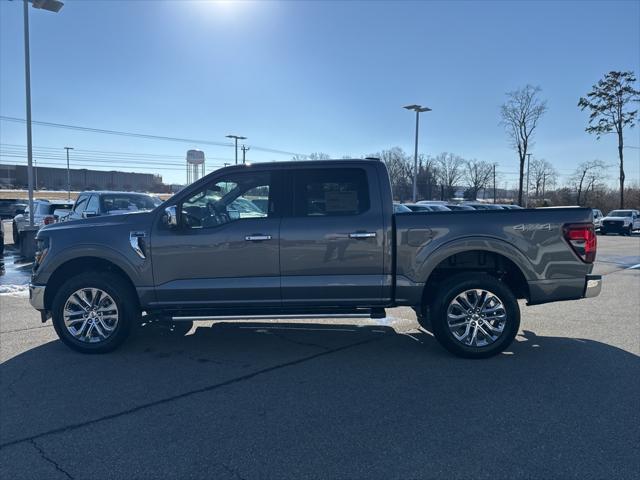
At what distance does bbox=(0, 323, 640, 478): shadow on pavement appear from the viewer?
3.14 m

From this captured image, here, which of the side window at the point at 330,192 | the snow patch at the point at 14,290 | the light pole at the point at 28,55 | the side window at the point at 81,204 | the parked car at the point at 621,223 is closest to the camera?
the side window at the point at 330,192

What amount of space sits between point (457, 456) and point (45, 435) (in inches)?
115

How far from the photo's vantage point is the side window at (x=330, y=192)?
5238mm

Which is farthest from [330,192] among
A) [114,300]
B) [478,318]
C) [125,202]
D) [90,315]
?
[125,202]

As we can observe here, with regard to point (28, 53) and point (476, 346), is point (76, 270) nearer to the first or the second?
point (476, 346)

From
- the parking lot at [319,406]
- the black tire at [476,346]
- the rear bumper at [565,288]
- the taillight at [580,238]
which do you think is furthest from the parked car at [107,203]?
the taillight at [580,238]

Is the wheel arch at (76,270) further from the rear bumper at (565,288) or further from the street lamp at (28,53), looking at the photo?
the street lamp at (28,53)

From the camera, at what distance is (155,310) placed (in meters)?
5.40

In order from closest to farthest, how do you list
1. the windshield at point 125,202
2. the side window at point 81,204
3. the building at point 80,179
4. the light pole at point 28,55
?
the windshield at point 125,202 < the side window at point 81,204 < the light pole at point 28,55 < the building at point 80,179

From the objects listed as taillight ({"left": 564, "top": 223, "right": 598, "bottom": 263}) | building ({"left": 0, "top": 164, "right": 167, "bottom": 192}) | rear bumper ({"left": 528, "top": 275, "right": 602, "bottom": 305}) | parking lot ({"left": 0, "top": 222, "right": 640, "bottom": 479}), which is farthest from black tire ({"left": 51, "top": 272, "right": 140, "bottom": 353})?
building ({"left": 0, "top": 164, "right": 167, "bottom": 192})

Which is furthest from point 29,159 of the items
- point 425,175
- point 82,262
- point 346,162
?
point 425,175

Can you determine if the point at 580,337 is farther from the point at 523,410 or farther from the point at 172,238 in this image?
the point at 172,238

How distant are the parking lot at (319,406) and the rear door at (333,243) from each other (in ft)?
Answer: 2.46

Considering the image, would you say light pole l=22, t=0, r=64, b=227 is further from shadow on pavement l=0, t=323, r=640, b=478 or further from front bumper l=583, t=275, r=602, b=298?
front bumper l=583, t=275, r=602, b=298
